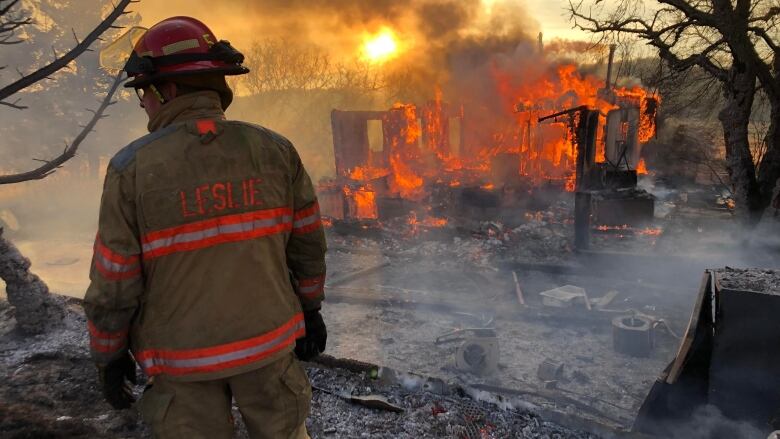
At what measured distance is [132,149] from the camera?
1.89 metres

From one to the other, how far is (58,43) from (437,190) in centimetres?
1616

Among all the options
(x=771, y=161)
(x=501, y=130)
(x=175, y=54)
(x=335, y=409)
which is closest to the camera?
(x=175, y=54)

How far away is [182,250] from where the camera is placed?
1872 mm

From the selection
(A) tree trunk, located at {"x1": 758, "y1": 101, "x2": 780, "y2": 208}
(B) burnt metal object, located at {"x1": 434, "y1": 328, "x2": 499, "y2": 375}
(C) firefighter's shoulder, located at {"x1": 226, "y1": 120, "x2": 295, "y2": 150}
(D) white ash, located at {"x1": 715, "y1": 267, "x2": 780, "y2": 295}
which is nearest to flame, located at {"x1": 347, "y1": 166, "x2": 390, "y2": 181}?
(A) tree trunk, located at {"x1": 758, "y1": 101, "x2": 780, "y2": 208}

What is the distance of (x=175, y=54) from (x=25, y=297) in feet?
13.9

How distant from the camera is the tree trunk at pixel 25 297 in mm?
4801

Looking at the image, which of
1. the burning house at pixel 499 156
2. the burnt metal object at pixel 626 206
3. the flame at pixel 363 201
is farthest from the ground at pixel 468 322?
the flame at pixel 363 201

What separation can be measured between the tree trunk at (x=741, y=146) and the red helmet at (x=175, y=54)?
944 cm

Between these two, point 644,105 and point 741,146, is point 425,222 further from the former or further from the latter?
point 644,105

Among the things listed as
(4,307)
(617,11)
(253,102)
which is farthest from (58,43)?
(617,11)

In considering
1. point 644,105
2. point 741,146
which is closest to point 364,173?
point 644,105

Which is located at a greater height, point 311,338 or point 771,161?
point 771,161

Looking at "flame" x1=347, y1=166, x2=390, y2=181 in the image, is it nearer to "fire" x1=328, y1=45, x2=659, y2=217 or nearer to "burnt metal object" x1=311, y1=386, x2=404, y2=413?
"fire" x1=328, y1=45, x2=659, y2=217

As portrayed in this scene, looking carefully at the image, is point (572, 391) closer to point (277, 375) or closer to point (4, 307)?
point (277, 375)
